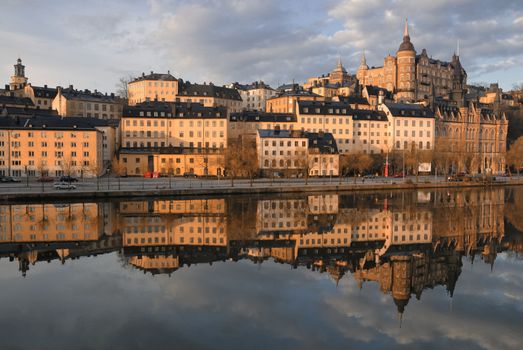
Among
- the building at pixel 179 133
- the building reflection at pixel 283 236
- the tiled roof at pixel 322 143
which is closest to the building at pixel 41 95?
the building at pixel 179 133

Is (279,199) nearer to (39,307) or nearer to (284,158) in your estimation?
(284,158)

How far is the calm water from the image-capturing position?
12.6 metres

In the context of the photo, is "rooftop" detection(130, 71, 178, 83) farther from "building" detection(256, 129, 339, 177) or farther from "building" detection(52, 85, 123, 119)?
"building" detection(256, 129, 339, 177)

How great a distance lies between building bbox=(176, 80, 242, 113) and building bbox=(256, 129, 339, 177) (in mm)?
32012

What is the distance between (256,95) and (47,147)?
233 feet

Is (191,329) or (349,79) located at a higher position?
(349,79)

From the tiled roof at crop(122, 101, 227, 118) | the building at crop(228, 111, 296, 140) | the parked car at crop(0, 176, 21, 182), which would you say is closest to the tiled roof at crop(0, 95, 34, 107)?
the tiled roof at crop(122, 101, 227, 118)

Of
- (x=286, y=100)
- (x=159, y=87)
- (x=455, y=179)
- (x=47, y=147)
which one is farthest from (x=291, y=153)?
(x=159, y=87)

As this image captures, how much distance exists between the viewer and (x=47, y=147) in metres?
63.5

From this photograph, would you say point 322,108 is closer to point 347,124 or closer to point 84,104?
point 347,124

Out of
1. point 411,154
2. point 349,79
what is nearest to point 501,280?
point 411,154

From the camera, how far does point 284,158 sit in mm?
70875

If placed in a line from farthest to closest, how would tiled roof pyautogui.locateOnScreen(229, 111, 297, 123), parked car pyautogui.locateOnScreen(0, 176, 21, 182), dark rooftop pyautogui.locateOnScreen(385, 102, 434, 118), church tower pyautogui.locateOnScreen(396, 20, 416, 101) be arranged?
1. church tower pyautogui.locateOnScreen(396, 20, 416, 101)
2. dark rooftop pyautogui.locateOnScreen(385, 102, 434, 118)
3. tiled roof pyautogui.locateOnScreen(229, 111, 297, 123)
4. parked car pyautogui.locateOnScreen(0, 176, 21, 182)

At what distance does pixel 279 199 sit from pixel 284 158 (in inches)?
1046
